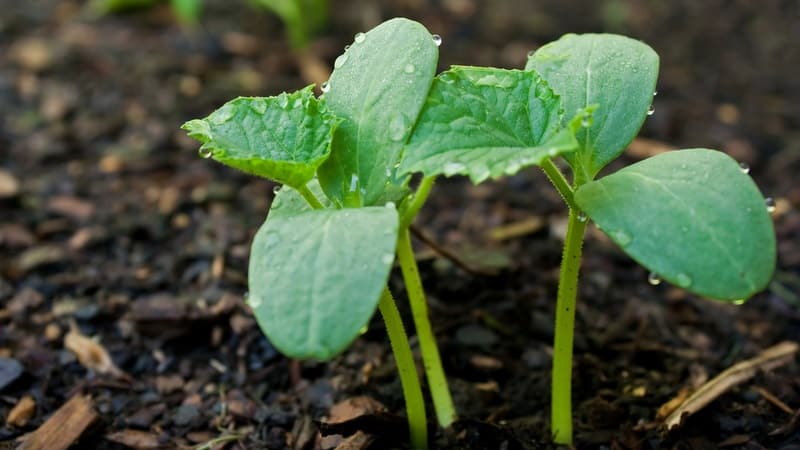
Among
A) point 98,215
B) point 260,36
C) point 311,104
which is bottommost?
point 98,215

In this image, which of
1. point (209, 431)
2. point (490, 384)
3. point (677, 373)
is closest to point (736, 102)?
point (677, 373)

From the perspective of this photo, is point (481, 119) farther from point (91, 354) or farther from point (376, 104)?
point (91, 354)

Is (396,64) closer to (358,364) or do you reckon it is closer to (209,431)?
(358,364)

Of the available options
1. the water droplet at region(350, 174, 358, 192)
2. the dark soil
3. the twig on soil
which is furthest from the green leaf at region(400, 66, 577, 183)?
the twig on soil

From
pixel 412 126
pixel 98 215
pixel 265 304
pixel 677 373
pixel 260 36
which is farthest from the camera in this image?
pixel 260 36

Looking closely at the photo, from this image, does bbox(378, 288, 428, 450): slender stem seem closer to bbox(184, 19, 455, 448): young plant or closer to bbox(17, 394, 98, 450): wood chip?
bbox(184, 19, 455, 448): young plant

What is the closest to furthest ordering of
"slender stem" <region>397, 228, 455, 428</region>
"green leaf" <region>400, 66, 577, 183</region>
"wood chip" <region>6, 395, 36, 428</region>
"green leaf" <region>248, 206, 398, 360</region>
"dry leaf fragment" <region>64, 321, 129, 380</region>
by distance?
"green leaf" <region>248, 206, 398, 360</region>, "green leaf" <region>400, 66, 577, 183</region>, "slender stem" <region>397, 228, 455, 428</region>, "wood chip" <region>6, 395, 36, 428</region>, "dry leaf fragment" <region>64, 321, 129, 380</region>

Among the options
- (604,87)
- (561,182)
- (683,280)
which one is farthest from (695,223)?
(604,87)
